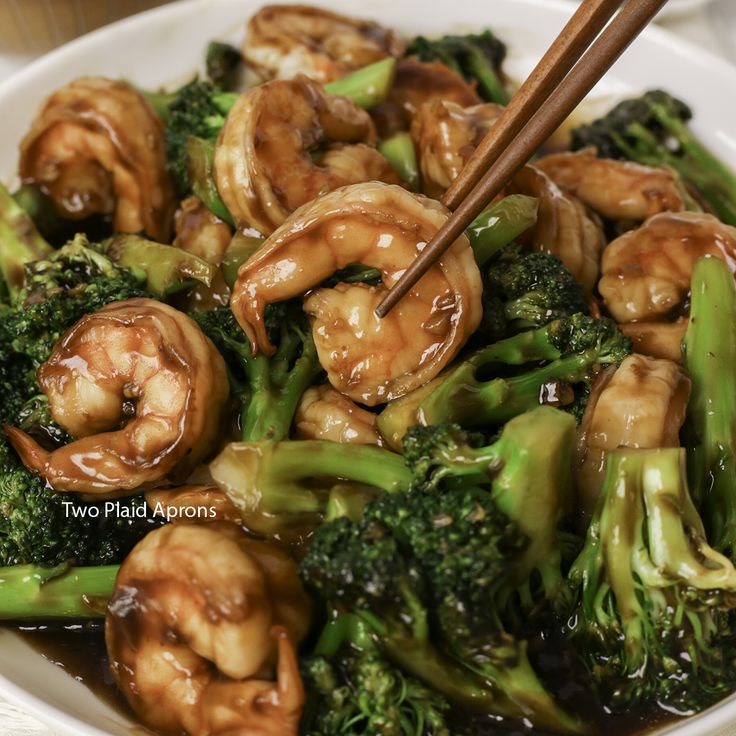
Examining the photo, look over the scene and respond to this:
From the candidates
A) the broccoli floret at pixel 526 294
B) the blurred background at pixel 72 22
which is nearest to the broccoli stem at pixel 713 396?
the broccoli floret at pixel 526 294

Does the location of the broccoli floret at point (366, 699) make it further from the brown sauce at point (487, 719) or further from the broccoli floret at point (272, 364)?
the broccoli floret at point (272, 364)

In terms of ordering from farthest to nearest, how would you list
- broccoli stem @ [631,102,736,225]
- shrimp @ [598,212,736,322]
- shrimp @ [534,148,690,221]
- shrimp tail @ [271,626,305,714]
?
1. broccoli stem @ [631,102,736,225]
2. shrimp @ [534,148,690,221]
3. shrimp @ [598,212,736,322]
4. shrimp tail @ [271,626,305,714]

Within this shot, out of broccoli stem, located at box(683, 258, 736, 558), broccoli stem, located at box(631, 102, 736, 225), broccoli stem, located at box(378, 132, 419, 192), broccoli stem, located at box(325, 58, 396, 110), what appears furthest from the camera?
broccoli stem, located at box(631, 102, 736, 225)

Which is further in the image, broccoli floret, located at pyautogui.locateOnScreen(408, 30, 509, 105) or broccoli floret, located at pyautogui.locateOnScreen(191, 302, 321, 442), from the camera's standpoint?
broccoli floret, located at pyautogui.locateOnScreen(408, 30, 509, 105)

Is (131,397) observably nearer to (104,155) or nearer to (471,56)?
(104,155)

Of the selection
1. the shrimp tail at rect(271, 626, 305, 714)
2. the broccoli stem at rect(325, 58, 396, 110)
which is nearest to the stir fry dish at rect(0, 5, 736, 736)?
the shrimp tail at rect(271, 626, 305, 714)

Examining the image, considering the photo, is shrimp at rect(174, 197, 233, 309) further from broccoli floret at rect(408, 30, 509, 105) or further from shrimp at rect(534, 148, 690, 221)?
broccoli floret at rect(408, 30, 509, 105)

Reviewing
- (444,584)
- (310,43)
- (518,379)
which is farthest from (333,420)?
(310,43)
